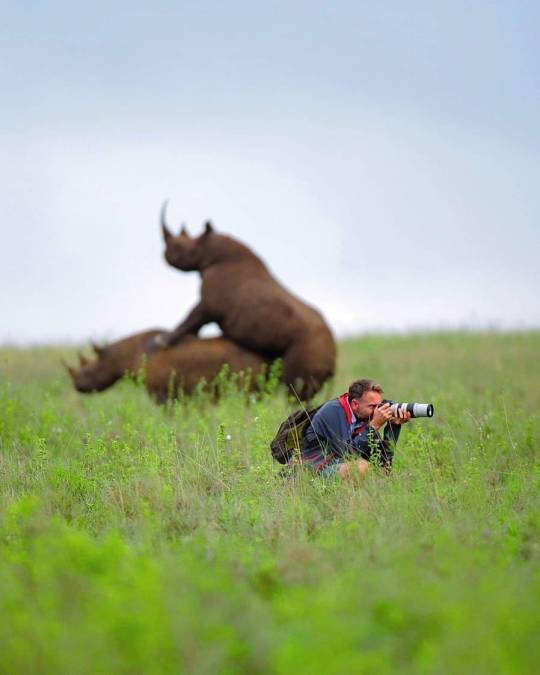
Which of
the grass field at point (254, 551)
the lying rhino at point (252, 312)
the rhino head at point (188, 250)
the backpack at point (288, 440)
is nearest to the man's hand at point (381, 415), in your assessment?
the grass field at point (254, 551)

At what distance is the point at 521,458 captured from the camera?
8.46m

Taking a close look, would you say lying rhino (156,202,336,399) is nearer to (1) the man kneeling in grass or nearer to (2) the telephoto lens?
(1) the man kneeling in grass

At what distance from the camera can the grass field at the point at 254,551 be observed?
3.95m

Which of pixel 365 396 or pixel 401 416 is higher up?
pixel 365 396

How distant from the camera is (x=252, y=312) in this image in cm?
1248

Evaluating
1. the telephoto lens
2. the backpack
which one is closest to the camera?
the telephoto lens

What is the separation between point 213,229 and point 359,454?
6.00 metres

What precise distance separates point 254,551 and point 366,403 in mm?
2093

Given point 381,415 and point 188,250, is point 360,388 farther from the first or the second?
point 188,250

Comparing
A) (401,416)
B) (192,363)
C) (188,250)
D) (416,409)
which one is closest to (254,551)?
(416,409)

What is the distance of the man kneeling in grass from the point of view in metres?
7.57

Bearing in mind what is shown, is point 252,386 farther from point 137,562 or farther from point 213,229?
point 137,562

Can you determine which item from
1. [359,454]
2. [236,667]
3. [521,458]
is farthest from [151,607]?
[521,458]

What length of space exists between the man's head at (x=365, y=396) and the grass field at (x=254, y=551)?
479mm
